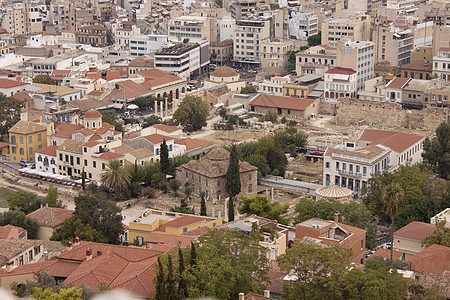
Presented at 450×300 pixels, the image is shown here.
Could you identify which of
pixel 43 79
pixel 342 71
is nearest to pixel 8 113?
pixel 43 79

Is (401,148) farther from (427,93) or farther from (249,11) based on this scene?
(249,11)

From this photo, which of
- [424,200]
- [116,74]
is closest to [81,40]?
[116,74]

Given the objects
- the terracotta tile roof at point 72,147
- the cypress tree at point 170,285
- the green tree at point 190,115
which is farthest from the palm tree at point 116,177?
the cypress tree at point 170,285

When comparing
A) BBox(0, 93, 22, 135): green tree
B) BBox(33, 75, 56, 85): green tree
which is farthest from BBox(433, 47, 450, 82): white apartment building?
BBox(0, 93, 22, 135): green tree

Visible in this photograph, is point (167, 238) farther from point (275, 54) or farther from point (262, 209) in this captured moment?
point (275, 54)

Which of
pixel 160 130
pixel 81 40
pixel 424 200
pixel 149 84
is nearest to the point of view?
pixel 424 200

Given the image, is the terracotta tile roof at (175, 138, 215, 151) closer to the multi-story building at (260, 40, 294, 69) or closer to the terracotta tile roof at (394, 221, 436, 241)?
the terracotta tile roof at (394, 221, 436, 241)
